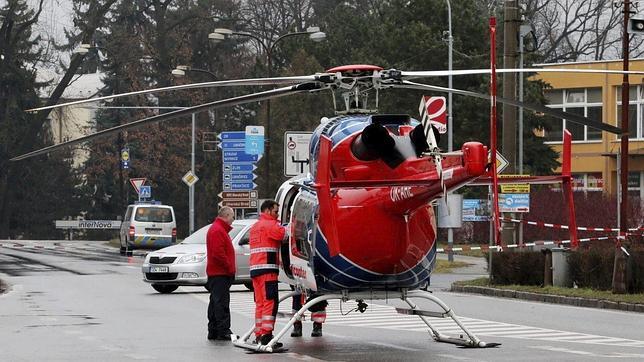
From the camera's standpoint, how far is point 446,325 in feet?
67.8

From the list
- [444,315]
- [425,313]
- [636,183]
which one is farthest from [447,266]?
[636,183]

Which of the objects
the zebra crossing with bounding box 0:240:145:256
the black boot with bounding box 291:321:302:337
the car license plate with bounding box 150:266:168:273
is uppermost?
the car license plate with bounding box 150:266:168:273

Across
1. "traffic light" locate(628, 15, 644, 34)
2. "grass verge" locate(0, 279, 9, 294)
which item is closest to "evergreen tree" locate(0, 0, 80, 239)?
"grass verge" locate(0, 279, 9, 294)

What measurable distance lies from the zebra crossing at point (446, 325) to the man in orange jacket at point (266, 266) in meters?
1.02

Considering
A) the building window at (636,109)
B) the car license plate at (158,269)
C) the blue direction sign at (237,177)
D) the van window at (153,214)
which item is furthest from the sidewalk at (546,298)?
the building window at (636,109)

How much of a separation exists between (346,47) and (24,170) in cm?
2540

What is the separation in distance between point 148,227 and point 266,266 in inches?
1518

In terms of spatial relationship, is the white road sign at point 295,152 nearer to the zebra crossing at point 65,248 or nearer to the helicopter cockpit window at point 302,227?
the helicopter cockpit window at point 302,227

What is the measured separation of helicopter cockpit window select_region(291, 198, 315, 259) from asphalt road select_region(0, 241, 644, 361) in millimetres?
1016

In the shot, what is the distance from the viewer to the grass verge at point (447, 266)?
39697mm

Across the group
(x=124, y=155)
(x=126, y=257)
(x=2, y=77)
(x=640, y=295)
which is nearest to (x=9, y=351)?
(x=640, y=295)

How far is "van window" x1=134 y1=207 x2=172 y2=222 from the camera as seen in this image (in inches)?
2165

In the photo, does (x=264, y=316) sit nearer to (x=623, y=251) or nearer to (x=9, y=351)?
(x=9, y=351)

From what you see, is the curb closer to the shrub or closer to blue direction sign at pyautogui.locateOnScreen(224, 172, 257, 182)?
the shrub
